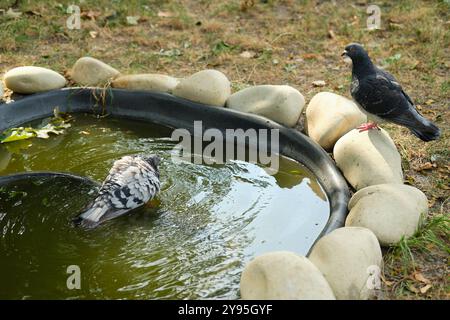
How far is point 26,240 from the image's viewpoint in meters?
4.12

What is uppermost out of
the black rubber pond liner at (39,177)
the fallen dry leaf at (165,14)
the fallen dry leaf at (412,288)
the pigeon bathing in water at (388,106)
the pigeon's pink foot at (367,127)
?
the pigeon bathing in water at (388,106)

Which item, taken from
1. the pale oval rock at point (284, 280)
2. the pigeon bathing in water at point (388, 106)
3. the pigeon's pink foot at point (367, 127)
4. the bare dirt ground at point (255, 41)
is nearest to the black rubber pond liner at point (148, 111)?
the pigeon's pink foot at point (367, 127)

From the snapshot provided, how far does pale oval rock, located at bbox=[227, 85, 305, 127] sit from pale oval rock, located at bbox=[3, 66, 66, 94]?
1.68 m

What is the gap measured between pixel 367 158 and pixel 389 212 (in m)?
0.73

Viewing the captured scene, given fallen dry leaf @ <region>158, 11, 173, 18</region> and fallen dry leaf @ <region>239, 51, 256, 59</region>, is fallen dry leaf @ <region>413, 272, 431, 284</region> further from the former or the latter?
fallen dry leaf @ <region>158, 11, 173, 18</region>

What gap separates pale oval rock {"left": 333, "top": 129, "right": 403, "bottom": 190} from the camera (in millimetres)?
4547

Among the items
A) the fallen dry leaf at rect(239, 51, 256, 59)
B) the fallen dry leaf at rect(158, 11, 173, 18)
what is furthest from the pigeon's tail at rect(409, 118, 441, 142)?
the fallen dry leaf at rect(158, 11, 173, 18)

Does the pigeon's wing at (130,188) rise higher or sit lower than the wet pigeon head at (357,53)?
lower

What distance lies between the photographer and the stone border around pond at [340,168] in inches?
131

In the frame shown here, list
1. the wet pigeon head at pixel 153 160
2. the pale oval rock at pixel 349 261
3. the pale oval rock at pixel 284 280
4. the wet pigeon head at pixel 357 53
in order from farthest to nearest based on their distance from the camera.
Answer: the wet pigeon head at pixel 357 53
the wet pigeon head at pixel 153 160
the pale oval rock at pixel 349 261
the pale oval rock at pixel 284 280

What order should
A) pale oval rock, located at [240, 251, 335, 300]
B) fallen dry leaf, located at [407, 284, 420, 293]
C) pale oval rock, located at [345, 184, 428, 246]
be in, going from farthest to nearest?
pale oval rock, located at [345, 184, 428, 246] < fallen dry leaf, located at [407, 284, 420, 293] < pale oval rock, located at [240, 251, 335, 300]

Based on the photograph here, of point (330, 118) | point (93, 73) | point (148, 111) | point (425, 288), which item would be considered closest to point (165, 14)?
point (93, 73)

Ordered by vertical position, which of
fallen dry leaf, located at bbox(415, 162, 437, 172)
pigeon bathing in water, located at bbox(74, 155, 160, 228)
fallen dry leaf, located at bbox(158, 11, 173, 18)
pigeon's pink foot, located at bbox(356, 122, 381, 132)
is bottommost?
fallen dry leaf, located at bbox(415, 162, 437, 172)

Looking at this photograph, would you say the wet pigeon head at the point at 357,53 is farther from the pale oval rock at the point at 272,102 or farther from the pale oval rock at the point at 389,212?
the pale oval rock at the point at 389,212
